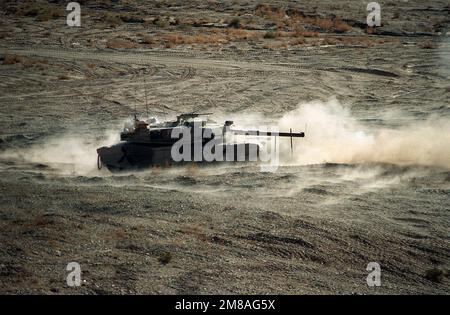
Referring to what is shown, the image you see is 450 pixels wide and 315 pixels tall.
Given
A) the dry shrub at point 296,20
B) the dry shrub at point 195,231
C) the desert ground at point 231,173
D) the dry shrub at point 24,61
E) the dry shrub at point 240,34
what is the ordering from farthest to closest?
the dry shrub at point 296,20, the dry shrub at point 240,34, the dry shrub at point 24,61, the dry shrub at point 195,231, the desert ground at point 231,173

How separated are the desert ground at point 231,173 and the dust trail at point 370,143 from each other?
96 mm

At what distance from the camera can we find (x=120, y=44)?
50.2m

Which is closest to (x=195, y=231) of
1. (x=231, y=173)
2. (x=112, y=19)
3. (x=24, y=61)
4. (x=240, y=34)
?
(x=231, y=173)

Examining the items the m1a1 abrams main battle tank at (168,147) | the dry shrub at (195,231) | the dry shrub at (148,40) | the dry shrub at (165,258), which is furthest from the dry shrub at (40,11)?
the dry shrub at (165,258)

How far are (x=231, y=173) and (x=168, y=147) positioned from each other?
81.1 inches

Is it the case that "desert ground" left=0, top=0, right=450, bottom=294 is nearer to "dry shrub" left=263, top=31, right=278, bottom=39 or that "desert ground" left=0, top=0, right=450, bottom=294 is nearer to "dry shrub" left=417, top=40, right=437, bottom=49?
"dry shrub" left=417, top=40, right=437, bottom=49

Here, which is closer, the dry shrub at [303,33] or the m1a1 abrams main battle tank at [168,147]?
the m1a1 abrams main battle tank at [168,147]

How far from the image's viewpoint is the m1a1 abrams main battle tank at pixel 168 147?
22141 millimetres

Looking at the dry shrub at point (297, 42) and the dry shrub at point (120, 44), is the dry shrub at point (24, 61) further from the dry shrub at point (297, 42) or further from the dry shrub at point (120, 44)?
the dry shrub at point (297, 42)

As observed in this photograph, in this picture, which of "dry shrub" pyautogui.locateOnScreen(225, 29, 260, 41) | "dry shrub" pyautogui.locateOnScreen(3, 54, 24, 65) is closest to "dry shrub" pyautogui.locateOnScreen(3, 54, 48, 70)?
"dry shrub" pyautogui.locateOnScreen(3, 54, 24, 65)

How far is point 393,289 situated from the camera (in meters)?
14.3

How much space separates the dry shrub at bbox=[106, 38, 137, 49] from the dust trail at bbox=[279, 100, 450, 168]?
21.7 m
